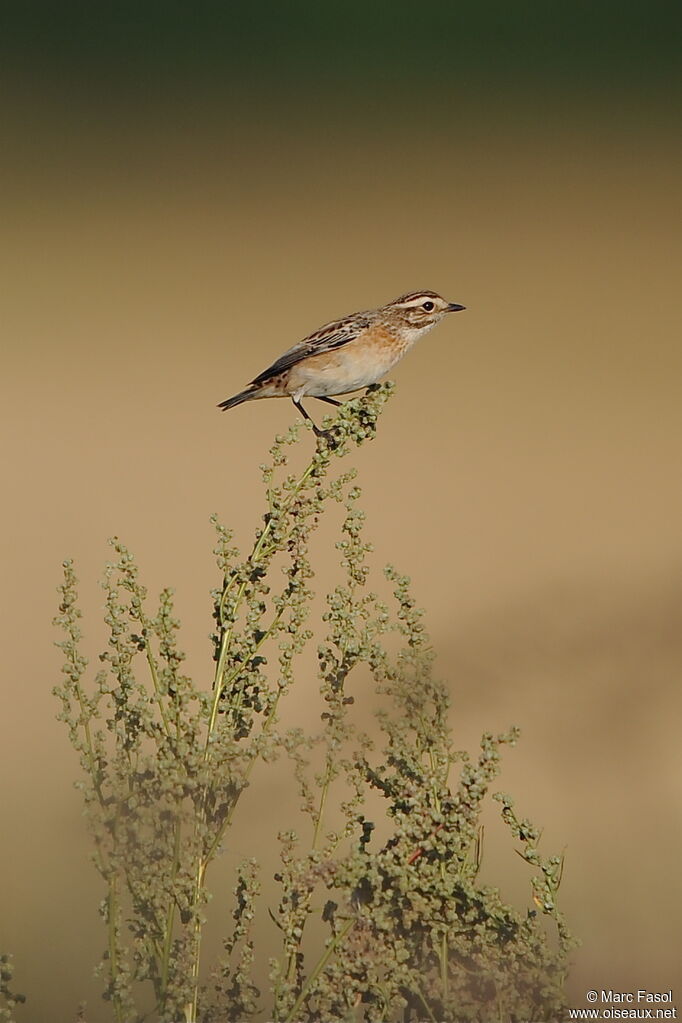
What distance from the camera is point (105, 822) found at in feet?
3.22

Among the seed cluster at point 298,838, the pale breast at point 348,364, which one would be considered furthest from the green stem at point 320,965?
the pale breast at point 348,364

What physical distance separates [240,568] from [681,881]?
1.05m

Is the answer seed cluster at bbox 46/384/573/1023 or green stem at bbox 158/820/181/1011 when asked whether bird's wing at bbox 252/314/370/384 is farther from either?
green stem at bbox 158/820/181/1011

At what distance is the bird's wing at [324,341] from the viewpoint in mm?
1697

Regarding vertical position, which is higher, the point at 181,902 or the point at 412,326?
the point at 412,326

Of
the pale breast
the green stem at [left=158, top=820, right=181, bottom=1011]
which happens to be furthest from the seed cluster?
the pale breast

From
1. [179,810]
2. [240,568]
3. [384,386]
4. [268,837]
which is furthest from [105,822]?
[268,837]

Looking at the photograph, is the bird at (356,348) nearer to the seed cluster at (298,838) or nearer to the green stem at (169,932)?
the seed cluster at (298,838)

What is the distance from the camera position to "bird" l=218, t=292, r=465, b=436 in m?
1.70

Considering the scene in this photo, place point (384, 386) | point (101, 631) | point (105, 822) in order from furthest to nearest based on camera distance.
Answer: point (101, 631) < point (384, 386) < point (105, 822)

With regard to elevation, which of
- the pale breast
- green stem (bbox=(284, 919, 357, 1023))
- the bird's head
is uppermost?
the bird's head

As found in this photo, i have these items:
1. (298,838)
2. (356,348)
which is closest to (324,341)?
(356,348)

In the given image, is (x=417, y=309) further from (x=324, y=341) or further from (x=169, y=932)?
(x=169, y=932)

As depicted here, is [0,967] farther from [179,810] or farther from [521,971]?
[521,971]
